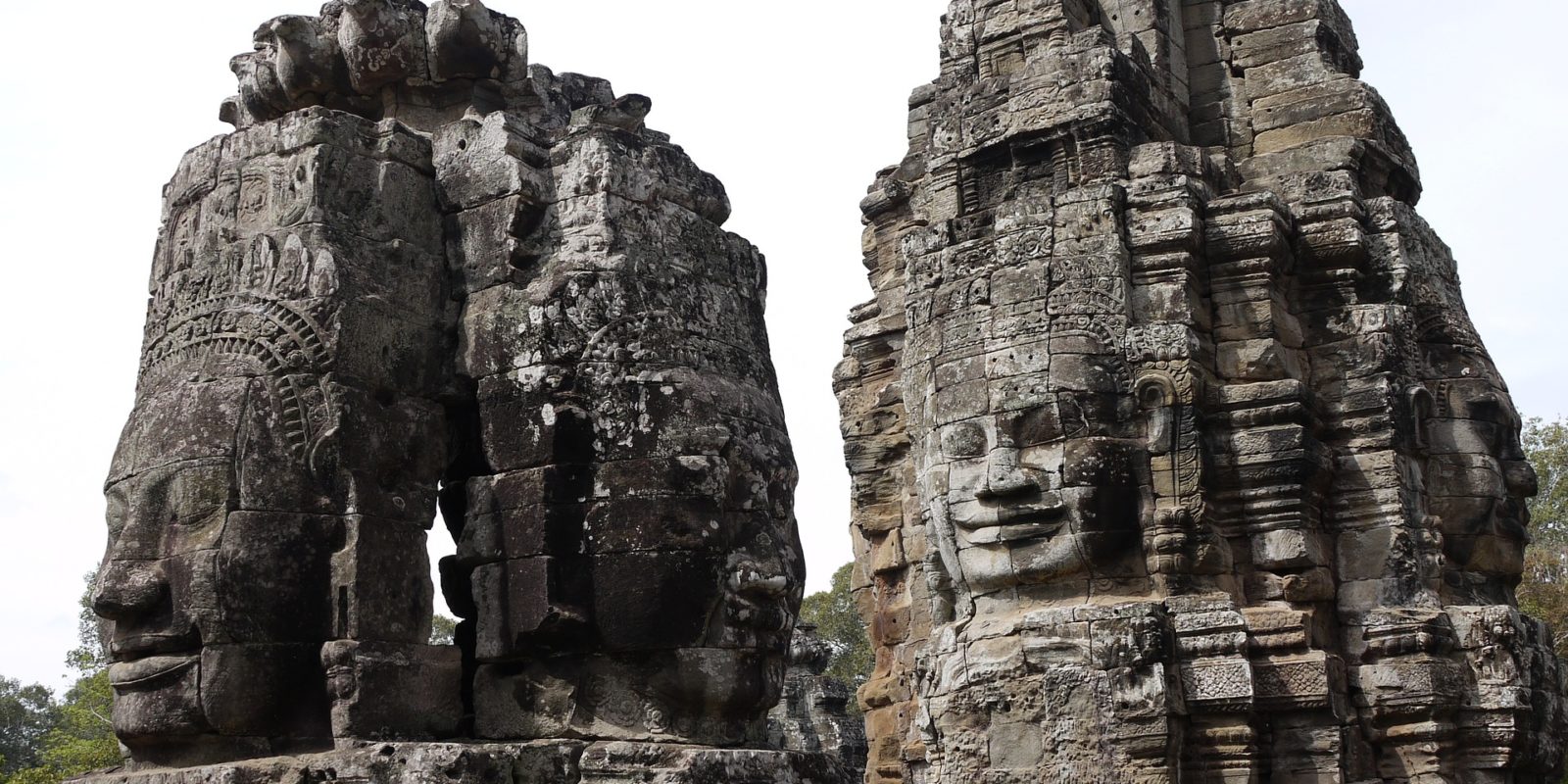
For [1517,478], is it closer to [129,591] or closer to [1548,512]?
[129,591]

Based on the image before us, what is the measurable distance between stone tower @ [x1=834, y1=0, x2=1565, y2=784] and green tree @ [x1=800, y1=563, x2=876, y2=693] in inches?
1257

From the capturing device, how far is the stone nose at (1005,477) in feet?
36.7

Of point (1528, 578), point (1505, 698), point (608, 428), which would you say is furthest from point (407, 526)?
point (1528, 578)

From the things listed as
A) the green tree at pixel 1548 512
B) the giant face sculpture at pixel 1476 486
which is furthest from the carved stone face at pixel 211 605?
the green tree at pixel 1548 512

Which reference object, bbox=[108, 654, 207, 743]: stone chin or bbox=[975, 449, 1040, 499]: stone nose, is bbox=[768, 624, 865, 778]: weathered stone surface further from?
bbox=[108, 654, 207, 743]: stone chin

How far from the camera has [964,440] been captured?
11.5 m

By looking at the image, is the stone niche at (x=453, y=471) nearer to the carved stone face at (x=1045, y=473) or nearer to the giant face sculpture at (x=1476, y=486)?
→ the carved stone face at (x=1045, y=473)

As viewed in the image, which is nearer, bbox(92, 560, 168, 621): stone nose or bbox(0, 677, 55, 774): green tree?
bbox(92, 560, 168, 621): stone nose

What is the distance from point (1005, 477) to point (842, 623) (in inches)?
1392

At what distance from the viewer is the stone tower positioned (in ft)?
36.0

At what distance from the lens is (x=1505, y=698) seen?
11.0 m

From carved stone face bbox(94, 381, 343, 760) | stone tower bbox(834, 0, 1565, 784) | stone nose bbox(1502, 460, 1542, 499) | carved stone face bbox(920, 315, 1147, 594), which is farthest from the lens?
stone nose bbox(1502, 460, 1542, 499)

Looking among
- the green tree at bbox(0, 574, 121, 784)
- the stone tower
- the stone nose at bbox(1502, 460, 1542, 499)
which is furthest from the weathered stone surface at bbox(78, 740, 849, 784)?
the green tree at bbox(0, 574, 121, 784)

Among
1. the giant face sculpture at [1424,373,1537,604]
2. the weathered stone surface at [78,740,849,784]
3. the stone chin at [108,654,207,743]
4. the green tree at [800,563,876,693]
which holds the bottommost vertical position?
the weathered stone surface at [78,740,849,784]
